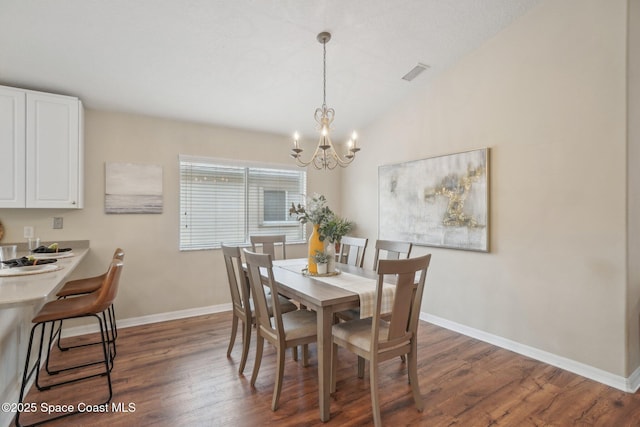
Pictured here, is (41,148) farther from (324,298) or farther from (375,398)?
(375,398)

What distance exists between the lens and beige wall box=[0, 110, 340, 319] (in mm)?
3438

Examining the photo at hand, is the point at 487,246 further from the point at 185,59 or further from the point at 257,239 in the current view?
the point at 185,59

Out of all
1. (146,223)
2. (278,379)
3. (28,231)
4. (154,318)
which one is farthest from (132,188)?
(278,379)

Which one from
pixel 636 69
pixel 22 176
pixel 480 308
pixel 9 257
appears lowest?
pixel 480 308

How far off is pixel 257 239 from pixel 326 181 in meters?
1.89

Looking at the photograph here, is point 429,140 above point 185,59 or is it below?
below

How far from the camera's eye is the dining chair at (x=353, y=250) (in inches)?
131

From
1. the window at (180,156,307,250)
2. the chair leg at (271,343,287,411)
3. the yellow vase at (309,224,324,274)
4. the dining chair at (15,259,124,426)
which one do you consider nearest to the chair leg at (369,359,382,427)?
the chair leg at (271,343,287,411)

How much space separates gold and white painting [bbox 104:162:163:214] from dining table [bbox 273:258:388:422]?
2.01 meters

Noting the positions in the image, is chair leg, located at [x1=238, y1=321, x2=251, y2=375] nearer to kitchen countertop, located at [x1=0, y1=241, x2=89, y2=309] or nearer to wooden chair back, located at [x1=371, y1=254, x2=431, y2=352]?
wooden chair back, located at [x1=371, y1=254, x2=431, y2=352]

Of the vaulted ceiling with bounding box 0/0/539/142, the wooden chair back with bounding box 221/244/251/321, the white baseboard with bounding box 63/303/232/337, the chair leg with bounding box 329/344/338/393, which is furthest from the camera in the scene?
the white baseboard with bounding box 63/303/232/337

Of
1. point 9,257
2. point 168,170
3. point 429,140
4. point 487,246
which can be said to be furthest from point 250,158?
point 487,246

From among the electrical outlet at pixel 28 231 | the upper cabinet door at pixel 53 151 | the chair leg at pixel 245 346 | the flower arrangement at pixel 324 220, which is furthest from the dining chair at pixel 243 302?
the electrical outlet at pixel 28 231

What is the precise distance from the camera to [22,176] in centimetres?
288
